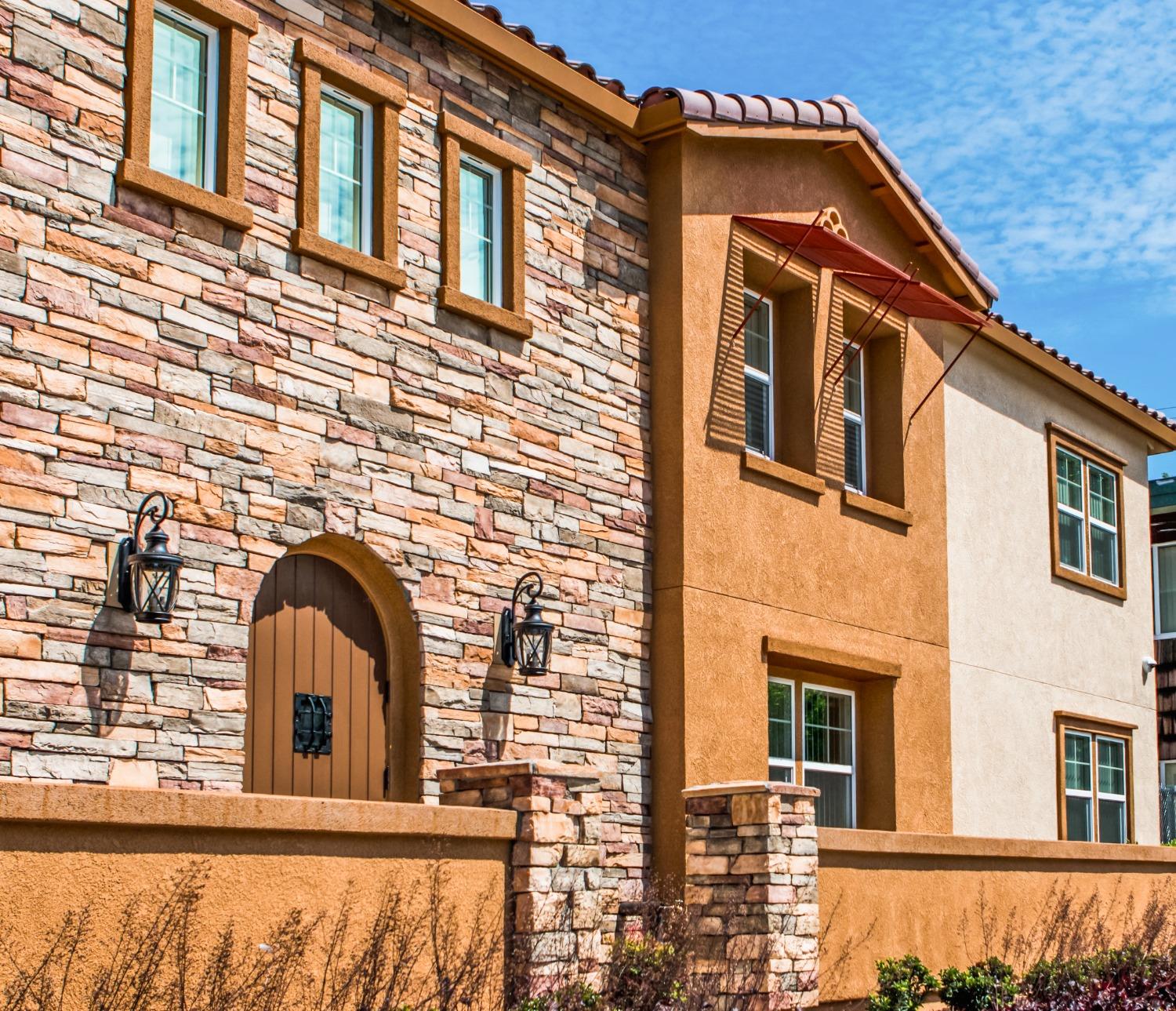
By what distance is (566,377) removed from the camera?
12.7m

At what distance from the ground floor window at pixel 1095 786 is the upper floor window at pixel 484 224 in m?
10.1

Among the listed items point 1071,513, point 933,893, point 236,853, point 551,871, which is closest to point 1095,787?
point 1071,513

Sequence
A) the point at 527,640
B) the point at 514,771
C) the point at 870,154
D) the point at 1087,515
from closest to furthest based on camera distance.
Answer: the point at 514,771
the point at 527,640
the point at 870,154
the point at 1087,515

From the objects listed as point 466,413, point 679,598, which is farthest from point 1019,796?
point 466,413

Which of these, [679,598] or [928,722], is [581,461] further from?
[928,722]

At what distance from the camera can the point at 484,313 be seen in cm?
1197

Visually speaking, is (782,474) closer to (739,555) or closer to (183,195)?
(739,555)

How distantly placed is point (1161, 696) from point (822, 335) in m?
13.9

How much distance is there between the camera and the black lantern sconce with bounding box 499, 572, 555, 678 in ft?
38.3

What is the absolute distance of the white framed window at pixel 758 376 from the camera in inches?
579

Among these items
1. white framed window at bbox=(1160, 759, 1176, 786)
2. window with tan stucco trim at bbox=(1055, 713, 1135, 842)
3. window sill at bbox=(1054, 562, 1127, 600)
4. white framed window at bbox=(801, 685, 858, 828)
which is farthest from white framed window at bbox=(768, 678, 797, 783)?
white framed window at bbox=(1160, 759, 1176, 786)

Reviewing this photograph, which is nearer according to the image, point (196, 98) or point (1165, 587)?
point (196, 98)

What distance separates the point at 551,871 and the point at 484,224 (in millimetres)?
5397

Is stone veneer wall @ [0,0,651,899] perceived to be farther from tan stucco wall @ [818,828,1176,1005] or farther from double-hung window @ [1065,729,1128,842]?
double-hung window @ [1065,729,1128,842]
